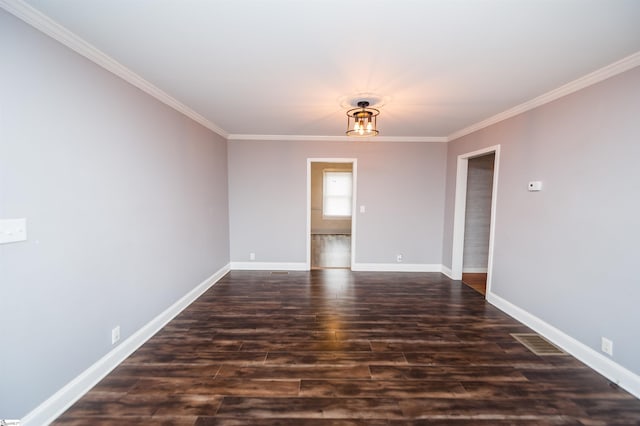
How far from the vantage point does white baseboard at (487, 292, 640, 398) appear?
76.9 inches

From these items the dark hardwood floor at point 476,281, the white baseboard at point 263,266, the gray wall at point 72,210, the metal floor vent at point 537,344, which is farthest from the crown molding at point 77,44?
the dark hardwood floor at point 476,281

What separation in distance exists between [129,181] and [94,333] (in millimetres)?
1243

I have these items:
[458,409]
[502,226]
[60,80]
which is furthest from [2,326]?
[502,226]

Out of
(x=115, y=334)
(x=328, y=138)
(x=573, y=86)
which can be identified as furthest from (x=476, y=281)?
(x=115, y=334)

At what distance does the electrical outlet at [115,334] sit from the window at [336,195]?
7563mm

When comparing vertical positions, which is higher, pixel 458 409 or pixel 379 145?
pixel 379 145

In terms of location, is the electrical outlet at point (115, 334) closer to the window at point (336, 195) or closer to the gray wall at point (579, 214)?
the gray wall at point (579, 214)

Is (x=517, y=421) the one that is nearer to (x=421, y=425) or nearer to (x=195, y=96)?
(x=421, y=425)

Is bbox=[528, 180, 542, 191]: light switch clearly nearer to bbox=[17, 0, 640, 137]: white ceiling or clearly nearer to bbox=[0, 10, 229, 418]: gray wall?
bbox=[17, 0, 640, 137]: white ceiling

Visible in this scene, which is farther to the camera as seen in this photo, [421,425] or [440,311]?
[440,311]

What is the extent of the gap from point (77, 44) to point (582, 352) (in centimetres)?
465

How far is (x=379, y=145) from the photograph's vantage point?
15.8 ft

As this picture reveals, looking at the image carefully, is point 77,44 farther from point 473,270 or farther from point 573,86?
point 473,270

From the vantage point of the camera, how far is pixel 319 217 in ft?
31.2
